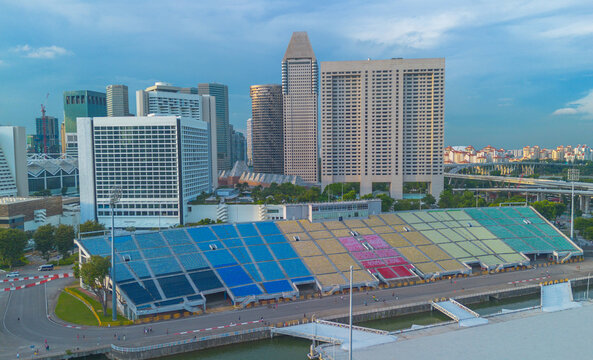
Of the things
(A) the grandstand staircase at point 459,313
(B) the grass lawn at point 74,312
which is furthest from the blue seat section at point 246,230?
(A) the grandstand staircase at point 459,313

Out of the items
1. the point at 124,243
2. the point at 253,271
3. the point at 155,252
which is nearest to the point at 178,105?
the point at 124,243

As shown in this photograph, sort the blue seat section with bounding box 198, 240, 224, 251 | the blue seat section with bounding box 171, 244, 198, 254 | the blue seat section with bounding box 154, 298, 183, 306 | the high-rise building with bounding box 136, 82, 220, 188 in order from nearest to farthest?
1. the blue seat section with bounding box 154, 298, 183, 306
2. the blue seat section with bounding box 171, 244, 198, 254
3. the blue seat section with bounding box 198, 240, 224, 251
4. the high-rise building with bounding box 136, 82, 220, 188

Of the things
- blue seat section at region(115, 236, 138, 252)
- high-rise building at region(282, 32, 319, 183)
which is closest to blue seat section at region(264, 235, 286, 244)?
blue seat section at region(115, 236, 138, 252)

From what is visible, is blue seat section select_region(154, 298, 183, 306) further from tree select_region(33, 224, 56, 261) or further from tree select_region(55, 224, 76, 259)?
tree select_region(33, 224, 56, 261)

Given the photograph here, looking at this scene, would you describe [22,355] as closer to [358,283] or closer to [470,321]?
[358,283]

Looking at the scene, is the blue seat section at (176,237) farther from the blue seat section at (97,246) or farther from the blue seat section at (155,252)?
the blue seat section at (97,246)

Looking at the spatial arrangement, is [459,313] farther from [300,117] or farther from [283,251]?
[300,117]
